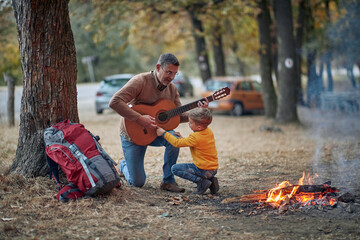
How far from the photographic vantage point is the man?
18.2 feet

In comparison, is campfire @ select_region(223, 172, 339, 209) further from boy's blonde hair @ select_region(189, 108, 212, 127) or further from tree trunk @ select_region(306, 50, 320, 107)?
tree trunk @ select_region(306, 50, 320, 107)

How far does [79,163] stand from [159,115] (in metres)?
1.43

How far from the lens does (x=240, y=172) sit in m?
7.37

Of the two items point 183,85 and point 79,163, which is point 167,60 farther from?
point 183,85

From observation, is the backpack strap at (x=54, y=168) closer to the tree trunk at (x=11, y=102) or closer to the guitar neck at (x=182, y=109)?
the guitar neck at (x=182, y=109)

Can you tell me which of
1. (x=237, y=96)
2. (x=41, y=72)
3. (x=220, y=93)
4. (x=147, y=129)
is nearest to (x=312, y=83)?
(x=237, y=96)

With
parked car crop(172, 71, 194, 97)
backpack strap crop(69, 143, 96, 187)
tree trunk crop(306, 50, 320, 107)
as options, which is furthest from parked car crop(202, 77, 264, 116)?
backpack strap crop(69, 143, 96, 187)

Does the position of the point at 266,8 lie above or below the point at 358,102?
above

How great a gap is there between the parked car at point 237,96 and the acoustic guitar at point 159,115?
40.5ft

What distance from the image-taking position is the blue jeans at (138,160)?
5898 millimetres

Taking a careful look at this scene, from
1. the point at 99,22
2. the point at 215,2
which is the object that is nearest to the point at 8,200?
the point at 215,2

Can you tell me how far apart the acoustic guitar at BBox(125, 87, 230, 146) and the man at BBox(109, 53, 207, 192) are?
3.8 inches

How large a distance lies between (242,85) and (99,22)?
6642 millimetres

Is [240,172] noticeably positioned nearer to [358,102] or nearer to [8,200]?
[8,200]
